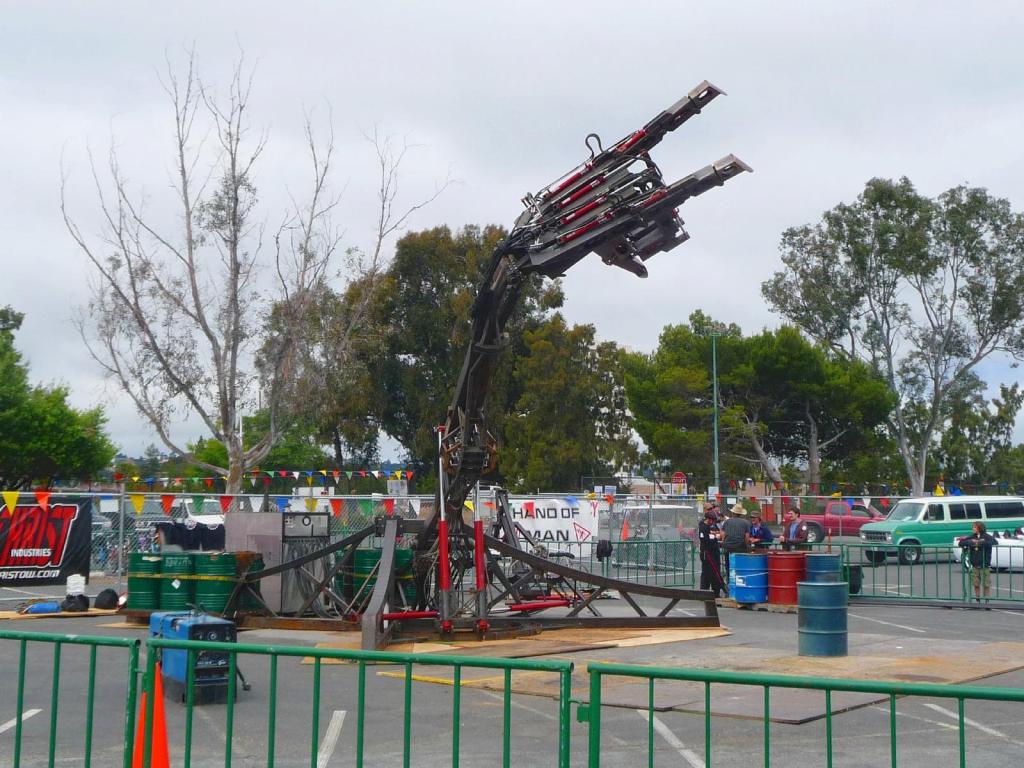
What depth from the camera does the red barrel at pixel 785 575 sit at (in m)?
19.4

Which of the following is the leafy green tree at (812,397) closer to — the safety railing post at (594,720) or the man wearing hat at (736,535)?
the man wearing hat at (736,535)

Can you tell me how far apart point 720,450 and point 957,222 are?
51.9 ft

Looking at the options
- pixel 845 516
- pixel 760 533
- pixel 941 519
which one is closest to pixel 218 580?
pixel 760 533

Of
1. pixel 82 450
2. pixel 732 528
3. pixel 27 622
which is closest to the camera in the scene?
pixel 27 622

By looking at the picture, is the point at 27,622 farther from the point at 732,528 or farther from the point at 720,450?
the point at 720,450

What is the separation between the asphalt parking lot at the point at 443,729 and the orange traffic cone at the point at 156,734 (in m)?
0.92

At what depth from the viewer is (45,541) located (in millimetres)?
21438

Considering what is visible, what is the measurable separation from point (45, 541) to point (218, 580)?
281 inches

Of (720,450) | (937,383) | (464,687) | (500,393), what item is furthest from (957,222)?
(464,687)

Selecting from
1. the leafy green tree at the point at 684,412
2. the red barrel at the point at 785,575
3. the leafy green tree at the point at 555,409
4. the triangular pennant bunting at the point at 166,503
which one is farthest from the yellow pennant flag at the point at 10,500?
the leafy green tree at the point at 684,412

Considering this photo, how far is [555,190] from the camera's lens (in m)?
13.4

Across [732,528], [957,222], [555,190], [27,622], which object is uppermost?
[957,222]

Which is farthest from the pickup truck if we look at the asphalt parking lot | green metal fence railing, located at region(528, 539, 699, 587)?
the asphalt parking lot

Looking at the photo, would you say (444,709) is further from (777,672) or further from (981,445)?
(981,445)
